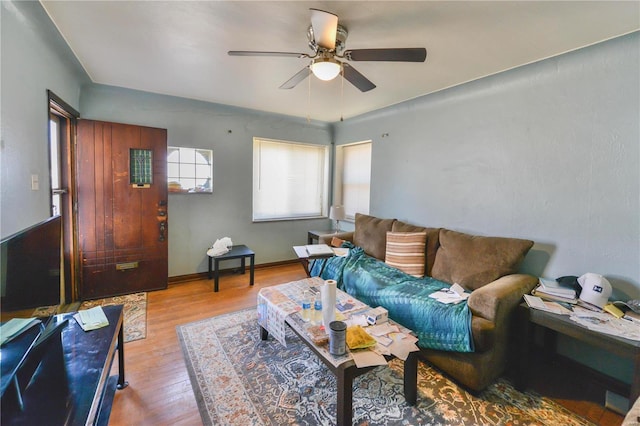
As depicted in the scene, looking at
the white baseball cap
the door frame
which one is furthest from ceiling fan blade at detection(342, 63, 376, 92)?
the door frame

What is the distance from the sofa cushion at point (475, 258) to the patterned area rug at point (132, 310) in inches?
115

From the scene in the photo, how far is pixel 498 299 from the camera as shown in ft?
6.12

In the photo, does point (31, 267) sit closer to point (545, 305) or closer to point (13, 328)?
point (13, 328)

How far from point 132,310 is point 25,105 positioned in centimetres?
209

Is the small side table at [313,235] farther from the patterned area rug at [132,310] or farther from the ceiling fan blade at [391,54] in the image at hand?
the ceiling fan blade at [391,54]

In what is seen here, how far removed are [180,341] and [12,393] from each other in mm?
1412

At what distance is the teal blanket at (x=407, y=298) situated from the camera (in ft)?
6.25

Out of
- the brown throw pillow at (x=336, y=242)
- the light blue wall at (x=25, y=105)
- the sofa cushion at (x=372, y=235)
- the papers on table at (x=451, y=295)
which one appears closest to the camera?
the light blue wall at (x=25, y=105)

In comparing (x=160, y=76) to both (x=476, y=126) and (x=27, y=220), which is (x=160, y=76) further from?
(x=476, y=126)

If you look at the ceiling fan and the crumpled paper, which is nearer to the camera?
the ceiling fan

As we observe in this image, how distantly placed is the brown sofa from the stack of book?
2.7 inches

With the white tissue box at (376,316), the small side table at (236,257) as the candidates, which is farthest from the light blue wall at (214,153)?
the white tissue box at (376,316)

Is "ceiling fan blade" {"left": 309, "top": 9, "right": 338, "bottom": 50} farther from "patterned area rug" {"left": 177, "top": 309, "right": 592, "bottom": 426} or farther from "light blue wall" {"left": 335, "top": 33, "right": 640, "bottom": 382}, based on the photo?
"patterned area rug" {"left": 177, "top": 309, "right": 592, "bottom": 426}

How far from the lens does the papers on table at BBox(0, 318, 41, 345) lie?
0.99 meters
